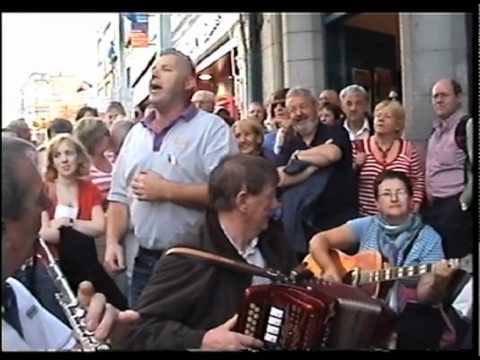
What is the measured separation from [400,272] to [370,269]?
0.40 ft

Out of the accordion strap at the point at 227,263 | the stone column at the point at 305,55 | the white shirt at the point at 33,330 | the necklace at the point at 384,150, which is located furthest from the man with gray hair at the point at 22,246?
the necklace at the point at 384,150

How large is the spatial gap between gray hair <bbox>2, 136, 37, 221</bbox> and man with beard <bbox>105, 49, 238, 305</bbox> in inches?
13.5

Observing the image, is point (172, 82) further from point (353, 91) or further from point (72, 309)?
point (72, 309)

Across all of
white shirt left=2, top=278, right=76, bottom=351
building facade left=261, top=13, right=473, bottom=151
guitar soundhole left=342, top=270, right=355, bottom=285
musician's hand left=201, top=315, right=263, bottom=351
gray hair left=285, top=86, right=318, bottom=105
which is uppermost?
building facade left=261, top=13, right=473, bottom=151

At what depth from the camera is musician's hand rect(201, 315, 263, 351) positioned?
4484 mm

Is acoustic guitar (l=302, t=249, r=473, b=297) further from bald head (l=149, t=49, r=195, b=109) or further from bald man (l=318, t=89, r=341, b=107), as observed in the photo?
bald head (l=149, t=49, r=195, b=109)

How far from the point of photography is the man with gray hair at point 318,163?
452 centimetres

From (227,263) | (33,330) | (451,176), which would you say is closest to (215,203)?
(227,263)

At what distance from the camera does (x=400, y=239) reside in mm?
4574

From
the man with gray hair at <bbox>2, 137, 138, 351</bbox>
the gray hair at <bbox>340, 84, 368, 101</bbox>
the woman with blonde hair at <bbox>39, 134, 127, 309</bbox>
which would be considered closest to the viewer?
the man with gray hair at <bbox>2, 137, 138, 351</bbox>

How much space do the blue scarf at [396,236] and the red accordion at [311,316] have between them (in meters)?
0.20

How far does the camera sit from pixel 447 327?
4617 mm

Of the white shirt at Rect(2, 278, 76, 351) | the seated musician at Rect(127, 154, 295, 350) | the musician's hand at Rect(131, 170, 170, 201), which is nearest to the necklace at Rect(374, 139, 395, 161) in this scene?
the seated musician at Rect(127, 154, 295, 350)
